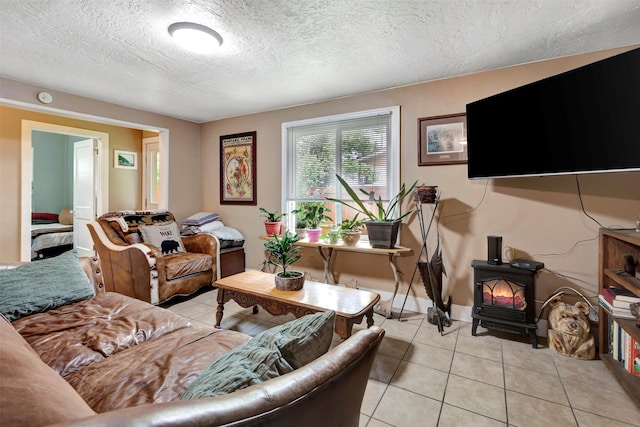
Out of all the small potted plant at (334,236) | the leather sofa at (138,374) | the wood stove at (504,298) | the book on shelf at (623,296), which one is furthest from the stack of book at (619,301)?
the small potted plant at (334,236)

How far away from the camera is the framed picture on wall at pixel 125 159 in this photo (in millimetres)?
5055

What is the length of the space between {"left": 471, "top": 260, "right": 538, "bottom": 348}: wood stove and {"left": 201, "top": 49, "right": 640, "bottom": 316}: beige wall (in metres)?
0.33

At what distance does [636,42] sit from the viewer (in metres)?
2.23

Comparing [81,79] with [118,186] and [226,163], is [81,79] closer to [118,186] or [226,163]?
[226,163]

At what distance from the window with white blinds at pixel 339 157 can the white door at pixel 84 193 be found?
3.15m

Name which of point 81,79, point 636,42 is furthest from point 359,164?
point 81,79

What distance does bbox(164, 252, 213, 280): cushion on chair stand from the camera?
3180 millimetres

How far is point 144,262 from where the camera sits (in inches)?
117

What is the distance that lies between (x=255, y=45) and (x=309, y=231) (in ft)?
6.29

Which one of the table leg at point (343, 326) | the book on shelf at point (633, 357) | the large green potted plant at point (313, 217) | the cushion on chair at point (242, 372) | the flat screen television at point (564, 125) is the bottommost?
the book on shelf at point (633, 357)

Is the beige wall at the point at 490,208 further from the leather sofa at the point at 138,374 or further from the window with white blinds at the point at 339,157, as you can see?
the leather sofa at the point at 138,374

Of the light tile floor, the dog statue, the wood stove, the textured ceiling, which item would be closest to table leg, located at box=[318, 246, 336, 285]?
the light tile floor

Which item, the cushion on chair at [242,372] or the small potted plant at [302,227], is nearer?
the cushion on chair at [242,372]

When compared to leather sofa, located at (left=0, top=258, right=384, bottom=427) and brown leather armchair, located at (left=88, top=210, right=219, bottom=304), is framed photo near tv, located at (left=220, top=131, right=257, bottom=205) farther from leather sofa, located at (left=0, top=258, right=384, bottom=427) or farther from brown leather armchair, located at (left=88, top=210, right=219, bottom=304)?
leather sofa, located at (left=0, top=258, right=384, bottom=427)
